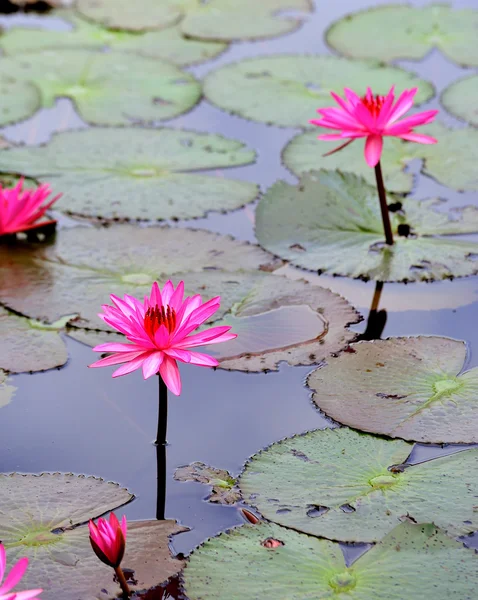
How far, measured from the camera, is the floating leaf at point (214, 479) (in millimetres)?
2057

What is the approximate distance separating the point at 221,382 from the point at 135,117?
6.61ft

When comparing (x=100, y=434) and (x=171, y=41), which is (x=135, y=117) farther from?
(x=100, y=434)

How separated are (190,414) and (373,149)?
1.05 metres

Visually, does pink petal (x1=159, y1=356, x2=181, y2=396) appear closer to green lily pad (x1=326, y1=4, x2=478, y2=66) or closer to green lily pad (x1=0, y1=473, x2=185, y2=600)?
green lily pad (x1=0, y1=473, x2=185, y2=600)

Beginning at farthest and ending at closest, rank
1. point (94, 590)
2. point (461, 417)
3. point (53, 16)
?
point (53, 16) → point (461, 417) → point (94, 590)

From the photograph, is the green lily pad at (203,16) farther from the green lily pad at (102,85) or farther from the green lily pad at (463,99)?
the green lily pad at (463,99)

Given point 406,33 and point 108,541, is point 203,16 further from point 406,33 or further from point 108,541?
point 108,541

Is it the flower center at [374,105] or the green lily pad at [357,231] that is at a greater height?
the flower center at [374,105]

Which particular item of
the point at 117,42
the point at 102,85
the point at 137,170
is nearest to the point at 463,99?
the point at 137,170

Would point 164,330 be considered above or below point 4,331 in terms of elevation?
above

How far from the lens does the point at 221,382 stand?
8.15 ft

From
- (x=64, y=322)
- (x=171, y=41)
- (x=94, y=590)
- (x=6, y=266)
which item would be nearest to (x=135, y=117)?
(x=171, y=41)

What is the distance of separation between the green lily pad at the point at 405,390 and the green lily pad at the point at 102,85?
206 cm

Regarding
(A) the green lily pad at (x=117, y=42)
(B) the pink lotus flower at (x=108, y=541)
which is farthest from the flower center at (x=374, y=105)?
(A) the green lily pad at (x=117, y=42)
